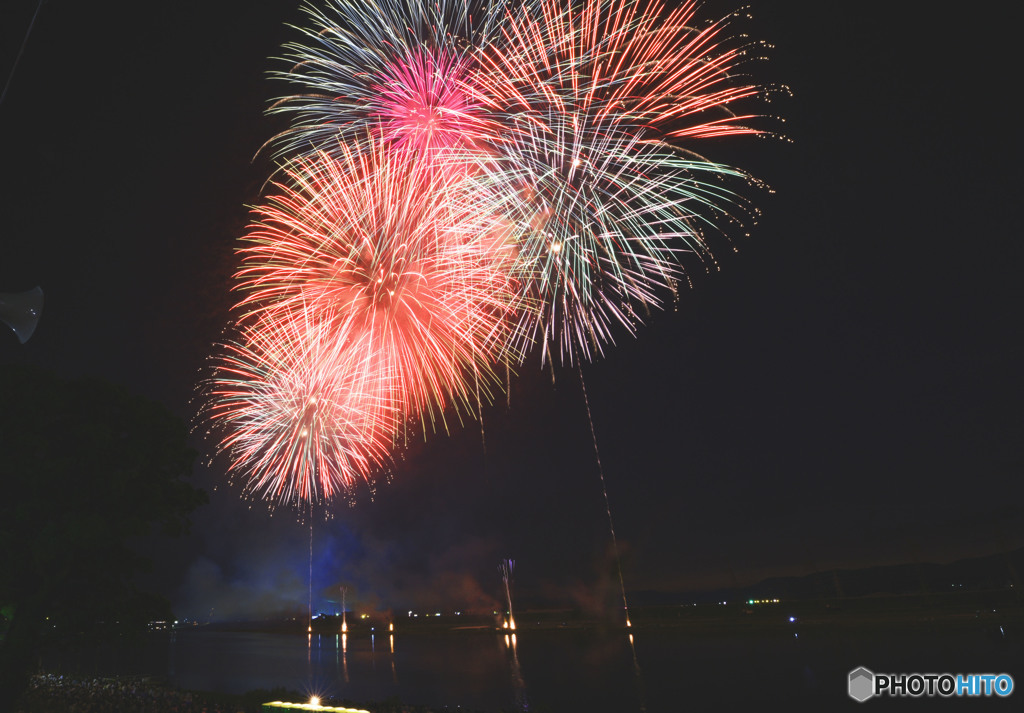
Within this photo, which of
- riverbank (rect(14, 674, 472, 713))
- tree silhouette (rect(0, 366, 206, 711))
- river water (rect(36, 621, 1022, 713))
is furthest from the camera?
river water (rect(36, 621, 1022, 713))

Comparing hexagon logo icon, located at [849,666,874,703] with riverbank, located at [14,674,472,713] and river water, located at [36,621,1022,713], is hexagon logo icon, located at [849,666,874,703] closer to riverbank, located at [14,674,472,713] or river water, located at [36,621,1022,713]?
river water, located at [36,621,1022,713]

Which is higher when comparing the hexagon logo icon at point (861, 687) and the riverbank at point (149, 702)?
the riverbank at point (149, 702)

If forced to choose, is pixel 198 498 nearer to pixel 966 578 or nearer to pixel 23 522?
pixel 23 522

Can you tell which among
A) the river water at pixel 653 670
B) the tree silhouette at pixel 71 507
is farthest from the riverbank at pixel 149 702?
the tree silhouette at pixel 71 507

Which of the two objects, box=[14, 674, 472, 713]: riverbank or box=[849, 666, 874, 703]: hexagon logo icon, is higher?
box=[14, 674, 472, 713]: riverbank

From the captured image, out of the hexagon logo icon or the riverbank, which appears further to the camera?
the hexagon logo icon

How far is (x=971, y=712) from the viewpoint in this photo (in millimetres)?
25109

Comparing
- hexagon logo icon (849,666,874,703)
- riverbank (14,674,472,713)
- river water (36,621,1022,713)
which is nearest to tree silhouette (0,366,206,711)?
riverbank (14,674,472,713)

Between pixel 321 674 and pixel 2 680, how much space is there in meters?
45.2

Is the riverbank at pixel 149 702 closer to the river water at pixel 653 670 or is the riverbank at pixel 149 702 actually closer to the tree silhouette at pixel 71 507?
the river water at pixel 653 670

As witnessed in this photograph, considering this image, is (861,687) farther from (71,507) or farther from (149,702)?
(71,507)

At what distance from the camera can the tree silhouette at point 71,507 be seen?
59.7 ft

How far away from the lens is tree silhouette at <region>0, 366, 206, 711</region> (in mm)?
18188

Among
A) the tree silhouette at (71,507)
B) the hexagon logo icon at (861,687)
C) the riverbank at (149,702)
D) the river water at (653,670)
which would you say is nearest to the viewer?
the tree silhouette at (71,507)
